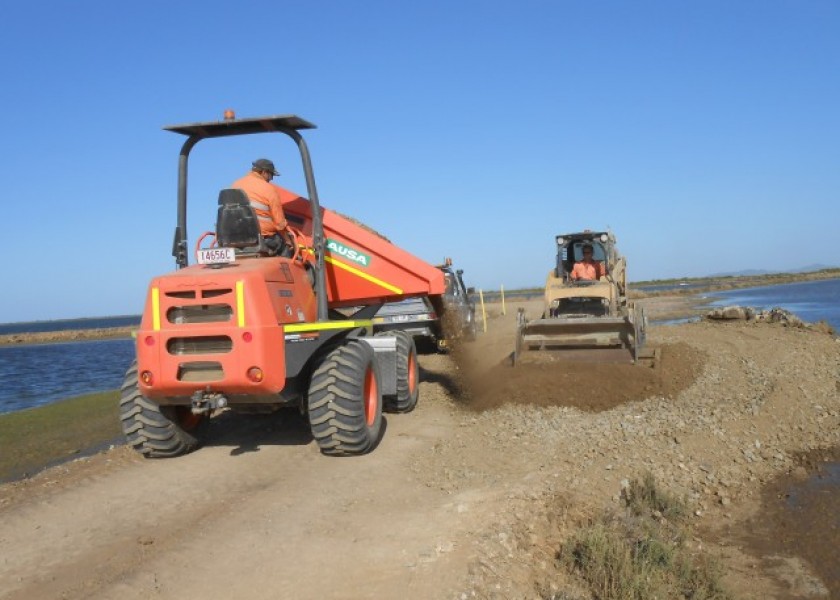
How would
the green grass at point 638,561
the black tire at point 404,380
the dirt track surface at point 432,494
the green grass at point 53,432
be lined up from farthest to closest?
the green grass at point 53,432
the black tire at point 404,380
the green grass at point 638,561
the dirt track surface at point 432,494

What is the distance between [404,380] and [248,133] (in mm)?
3965

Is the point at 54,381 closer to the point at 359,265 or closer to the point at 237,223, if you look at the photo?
the point at 359,265

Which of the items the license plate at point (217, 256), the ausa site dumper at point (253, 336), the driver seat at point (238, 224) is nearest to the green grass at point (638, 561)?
the ausa site dumper at point (253, 336)

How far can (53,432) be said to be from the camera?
12.4 meters

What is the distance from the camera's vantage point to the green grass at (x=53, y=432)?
10273mm

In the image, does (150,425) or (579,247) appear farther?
(579,247)

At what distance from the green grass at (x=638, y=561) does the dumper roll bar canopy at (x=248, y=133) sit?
358 cm

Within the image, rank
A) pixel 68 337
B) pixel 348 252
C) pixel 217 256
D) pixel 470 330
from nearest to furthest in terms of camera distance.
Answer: pixel 217 256
pixel 348 252
pixel 470 330
pixel 68 337

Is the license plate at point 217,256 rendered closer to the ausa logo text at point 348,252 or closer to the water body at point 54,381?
the ausa logo text at point 348,252

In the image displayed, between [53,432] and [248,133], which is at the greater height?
[248,133]

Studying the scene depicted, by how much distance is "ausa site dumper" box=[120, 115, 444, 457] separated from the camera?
20.4 feet

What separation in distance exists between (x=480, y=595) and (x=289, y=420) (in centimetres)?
541

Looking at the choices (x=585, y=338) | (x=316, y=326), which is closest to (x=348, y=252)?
(x=316, y=326)

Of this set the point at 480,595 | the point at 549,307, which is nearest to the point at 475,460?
the point at 480,595
